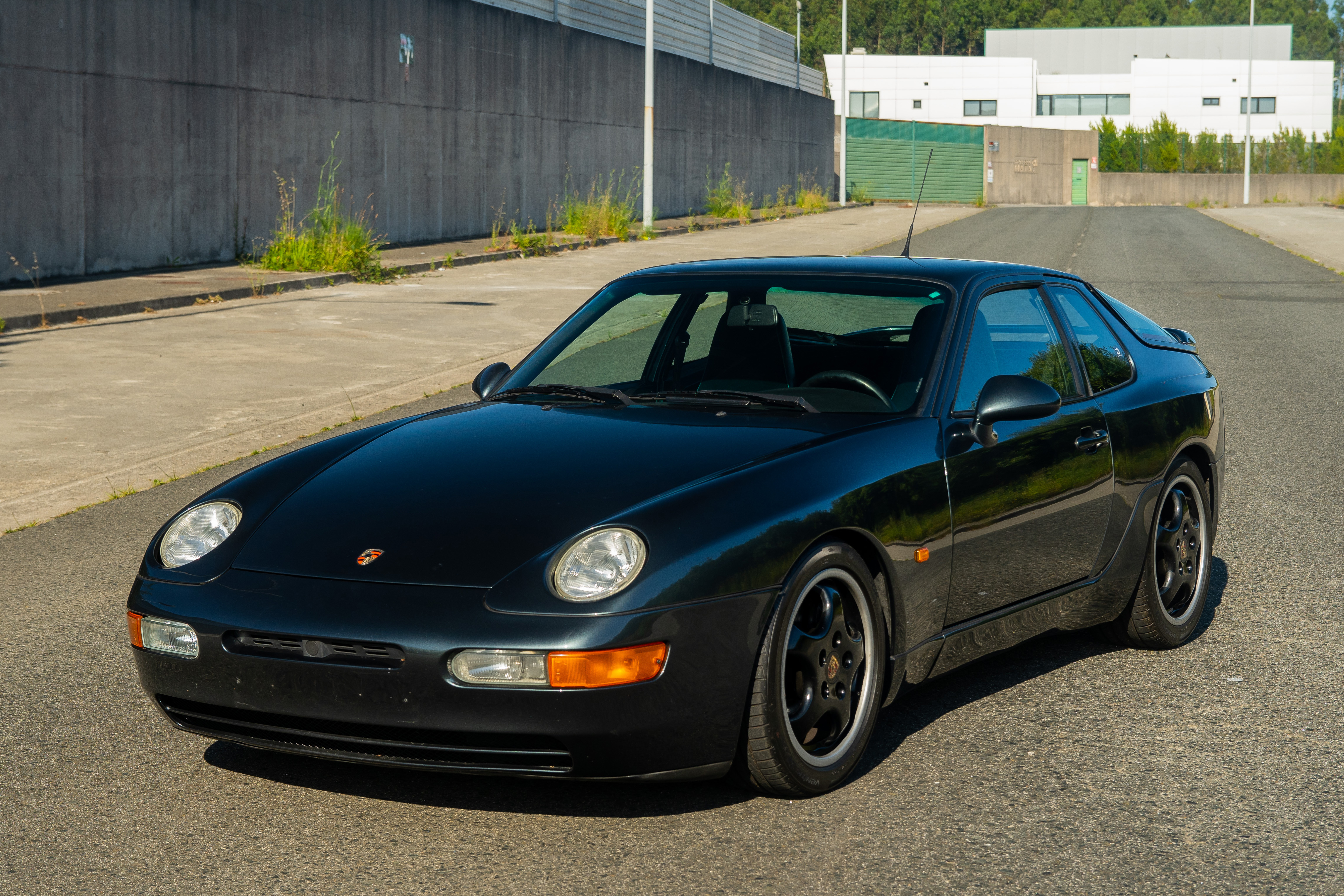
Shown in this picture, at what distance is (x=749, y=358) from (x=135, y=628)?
2.02 m

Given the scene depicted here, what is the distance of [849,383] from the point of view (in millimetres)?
4578

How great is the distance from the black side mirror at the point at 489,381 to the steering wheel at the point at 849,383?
3.57 feet

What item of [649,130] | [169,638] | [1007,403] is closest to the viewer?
[169,638]

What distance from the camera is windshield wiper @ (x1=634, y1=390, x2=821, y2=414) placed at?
4438 mm

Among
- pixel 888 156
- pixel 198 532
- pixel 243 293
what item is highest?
pixel 888 156

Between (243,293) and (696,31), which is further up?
(696,31)

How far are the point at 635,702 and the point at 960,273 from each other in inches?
83.4

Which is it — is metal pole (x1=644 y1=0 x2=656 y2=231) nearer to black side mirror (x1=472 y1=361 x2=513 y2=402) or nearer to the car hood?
black side mirror (x1=472 y1=361 x2=513 y2=402)

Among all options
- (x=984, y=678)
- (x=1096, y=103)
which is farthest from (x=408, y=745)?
(x=1096, y=103)

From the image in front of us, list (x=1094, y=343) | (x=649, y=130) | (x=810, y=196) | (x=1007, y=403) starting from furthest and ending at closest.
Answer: (x=810, y=196) → (x=649, y=130) → (x=1094, y=343) → (x=1007, y=403)

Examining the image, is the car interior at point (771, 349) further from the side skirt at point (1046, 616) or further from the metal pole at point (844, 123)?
the metal pole at point (844, 123)

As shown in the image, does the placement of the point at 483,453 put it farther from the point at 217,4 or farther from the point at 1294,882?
the point at 217,4

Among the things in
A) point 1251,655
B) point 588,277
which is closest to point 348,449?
point 1251,655

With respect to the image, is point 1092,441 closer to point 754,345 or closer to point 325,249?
point 754,345
